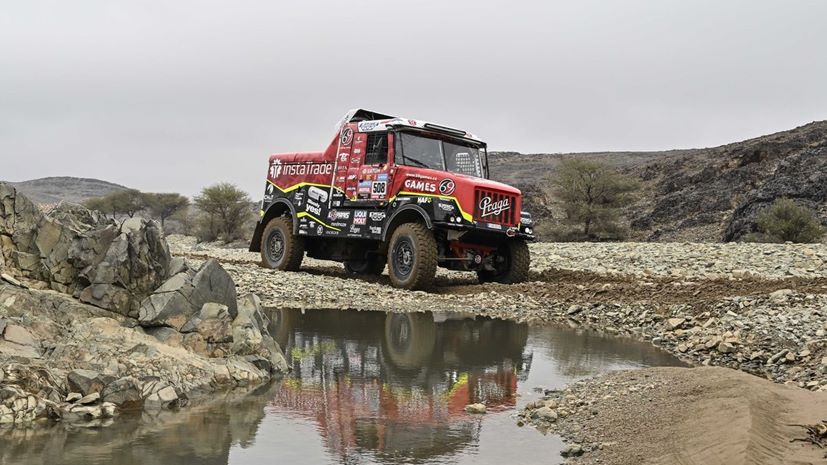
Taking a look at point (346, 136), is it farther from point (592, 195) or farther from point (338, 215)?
point (592, 195)

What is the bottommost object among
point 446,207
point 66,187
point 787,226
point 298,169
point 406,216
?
Answer: point 787,226

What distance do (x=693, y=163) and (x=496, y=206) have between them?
140 feet

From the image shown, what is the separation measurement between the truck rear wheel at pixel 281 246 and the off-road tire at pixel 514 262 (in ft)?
14.8

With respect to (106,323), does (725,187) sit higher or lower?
higher

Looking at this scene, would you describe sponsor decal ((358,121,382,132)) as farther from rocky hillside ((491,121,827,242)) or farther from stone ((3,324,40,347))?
rocky hillside ((491,121,827,242))

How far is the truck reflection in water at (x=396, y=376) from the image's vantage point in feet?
18.0

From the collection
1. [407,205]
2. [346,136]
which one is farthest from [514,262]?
[346,136]

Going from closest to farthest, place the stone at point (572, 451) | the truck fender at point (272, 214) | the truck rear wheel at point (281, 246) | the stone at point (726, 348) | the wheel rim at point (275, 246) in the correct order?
the stone at point (572, 451) → the stone at point (726, 348) → the truck rear wheel at point (281, 246) → the truck fender at point (272, 214) → the wheel rim at point (275, 246)

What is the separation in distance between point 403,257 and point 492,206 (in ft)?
6.48

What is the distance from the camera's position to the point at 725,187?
1796 inches

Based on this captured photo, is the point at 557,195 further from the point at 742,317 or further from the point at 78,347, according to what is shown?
the point at 78,347

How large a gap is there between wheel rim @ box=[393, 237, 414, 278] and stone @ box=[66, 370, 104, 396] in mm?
8990

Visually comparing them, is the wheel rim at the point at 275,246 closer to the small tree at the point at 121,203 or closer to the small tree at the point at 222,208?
the small tree at the point at 222,208

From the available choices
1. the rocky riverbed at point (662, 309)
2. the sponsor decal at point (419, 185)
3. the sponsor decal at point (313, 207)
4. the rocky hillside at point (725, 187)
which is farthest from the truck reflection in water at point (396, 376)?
the rocky hillside at point (725, 187)
